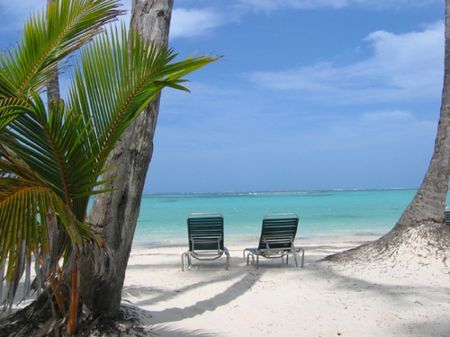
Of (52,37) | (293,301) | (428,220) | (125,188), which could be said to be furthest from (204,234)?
(52,37)

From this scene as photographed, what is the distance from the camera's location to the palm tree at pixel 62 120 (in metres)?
2.42

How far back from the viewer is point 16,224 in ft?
7.35

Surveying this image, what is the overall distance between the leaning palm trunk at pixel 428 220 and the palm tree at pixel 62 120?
5250 millimetres

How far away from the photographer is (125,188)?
3.74 metres

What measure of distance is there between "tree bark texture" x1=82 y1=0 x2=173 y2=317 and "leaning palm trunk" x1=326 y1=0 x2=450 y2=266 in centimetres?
428

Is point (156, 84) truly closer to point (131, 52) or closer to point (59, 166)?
point (131, 52)

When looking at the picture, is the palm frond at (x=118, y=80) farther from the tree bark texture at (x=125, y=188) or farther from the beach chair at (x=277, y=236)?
the beach chair at (x=277, y=236)

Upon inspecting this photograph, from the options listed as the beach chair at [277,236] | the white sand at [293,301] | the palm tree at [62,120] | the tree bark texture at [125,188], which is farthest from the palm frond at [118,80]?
the beach chair at [277,236]

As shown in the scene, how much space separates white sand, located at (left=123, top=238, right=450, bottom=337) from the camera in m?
4.28

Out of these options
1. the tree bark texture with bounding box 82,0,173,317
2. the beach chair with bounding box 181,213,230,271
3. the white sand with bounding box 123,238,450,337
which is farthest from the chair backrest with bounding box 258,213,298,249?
the tree bark texture with bounding box 82,0,173,317

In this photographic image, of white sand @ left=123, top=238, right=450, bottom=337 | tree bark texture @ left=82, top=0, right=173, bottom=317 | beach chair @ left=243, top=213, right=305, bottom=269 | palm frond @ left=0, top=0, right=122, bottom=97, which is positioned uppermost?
palm frond @ left=0, top=0, right=122, bottom=97

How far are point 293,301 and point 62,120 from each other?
3426 millimetres

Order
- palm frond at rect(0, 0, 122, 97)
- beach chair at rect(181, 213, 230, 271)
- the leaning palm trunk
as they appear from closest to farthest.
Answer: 1. palm frond at rect(0, 0, 122, 97)
2. the leaning palm trunk
3. beach chair at rect(181, 213, 230, 271)

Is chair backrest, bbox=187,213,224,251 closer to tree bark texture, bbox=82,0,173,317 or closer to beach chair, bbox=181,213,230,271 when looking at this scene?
beach chair, bbox=181,213,230,271
